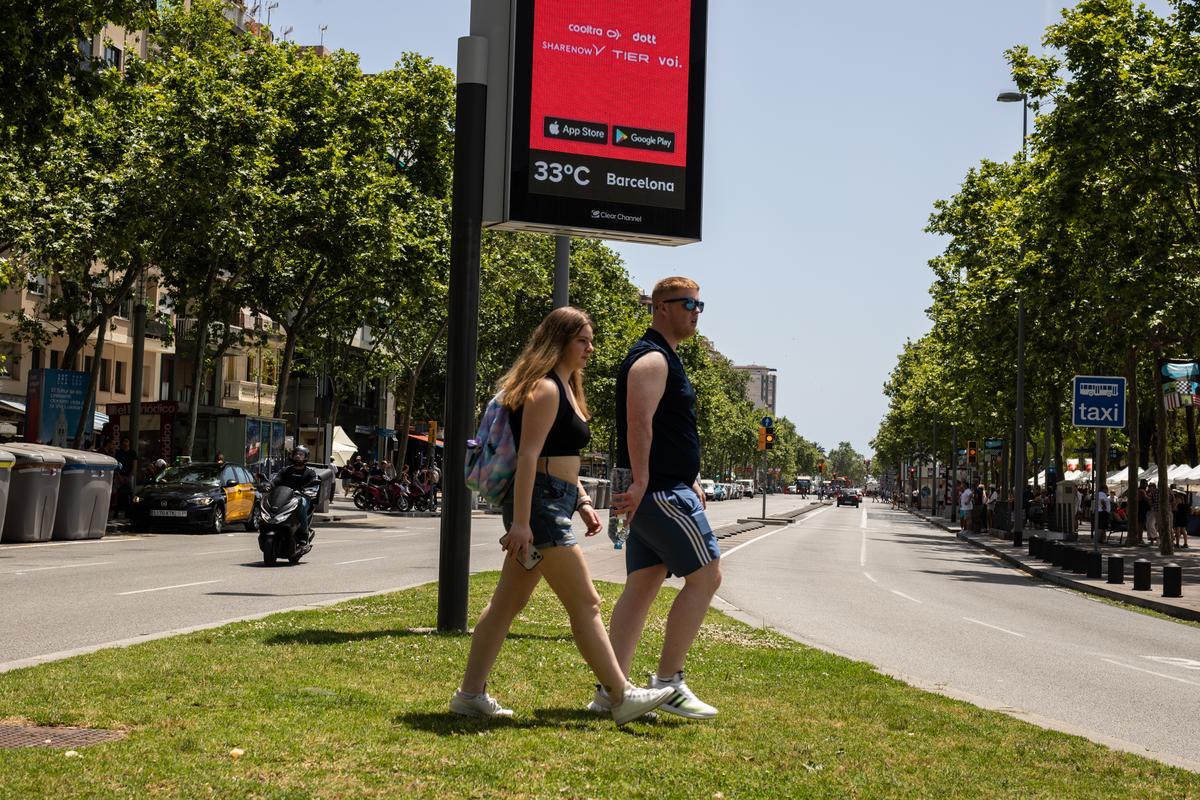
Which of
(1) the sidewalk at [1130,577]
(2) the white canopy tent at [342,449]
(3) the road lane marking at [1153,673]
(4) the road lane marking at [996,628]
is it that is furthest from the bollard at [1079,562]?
(2) the white canopy tent at [342,449]

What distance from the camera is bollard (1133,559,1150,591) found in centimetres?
2081

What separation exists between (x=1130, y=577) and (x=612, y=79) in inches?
739

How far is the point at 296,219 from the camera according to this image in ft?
112

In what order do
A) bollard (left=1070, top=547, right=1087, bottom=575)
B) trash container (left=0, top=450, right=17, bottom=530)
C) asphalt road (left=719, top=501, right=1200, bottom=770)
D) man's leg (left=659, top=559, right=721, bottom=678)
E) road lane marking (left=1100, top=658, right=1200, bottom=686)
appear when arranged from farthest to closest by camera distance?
bollard (left=1070, top=547, right=1087, bottom=575)
trash container (left=0, top=450, right=17, bottom=530)
road lane marking (left=1100, top=658, right=1200, bottom=686)
asphalt road (left=719, top=501, right=1200, bottom=770)
man's leg (left=659, top=559, right=721, bottom=678)

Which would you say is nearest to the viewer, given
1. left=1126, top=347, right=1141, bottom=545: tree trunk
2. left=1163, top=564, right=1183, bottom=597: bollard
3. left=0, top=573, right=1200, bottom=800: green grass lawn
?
left=0, top=573, right=1200, bottom=800: green grass lawn

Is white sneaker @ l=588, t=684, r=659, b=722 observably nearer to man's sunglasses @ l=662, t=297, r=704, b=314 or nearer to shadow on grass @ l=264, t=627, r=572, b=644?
man's sunglasses @ l=662, t=297, r=704, b=314

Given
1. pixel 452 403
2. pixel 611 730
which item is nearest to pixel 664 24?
pixel 452 403

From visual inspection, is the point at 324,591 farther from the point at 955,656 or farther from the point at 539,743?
the point at 539,743

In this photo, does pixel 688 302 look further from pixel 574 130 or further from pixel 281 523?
pixel 281 523

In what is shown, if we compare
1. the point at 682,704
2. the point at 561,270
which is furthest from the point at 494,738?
the point at 561,270

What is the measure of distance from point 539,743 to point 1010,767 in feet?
6.67

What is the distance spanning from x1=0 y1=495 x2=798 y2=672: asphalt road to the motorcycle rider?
0.74 m

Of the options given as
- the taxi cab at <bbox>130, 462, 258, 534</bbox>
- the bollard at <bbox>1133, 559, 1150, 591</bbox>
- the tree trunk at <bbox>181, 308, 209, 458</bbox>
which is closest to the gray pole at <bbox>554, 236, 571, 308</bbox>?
the bollard at <bbox>1133, 559, 1150, 591</bbox>

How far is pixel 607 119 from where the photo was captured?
424 inches
